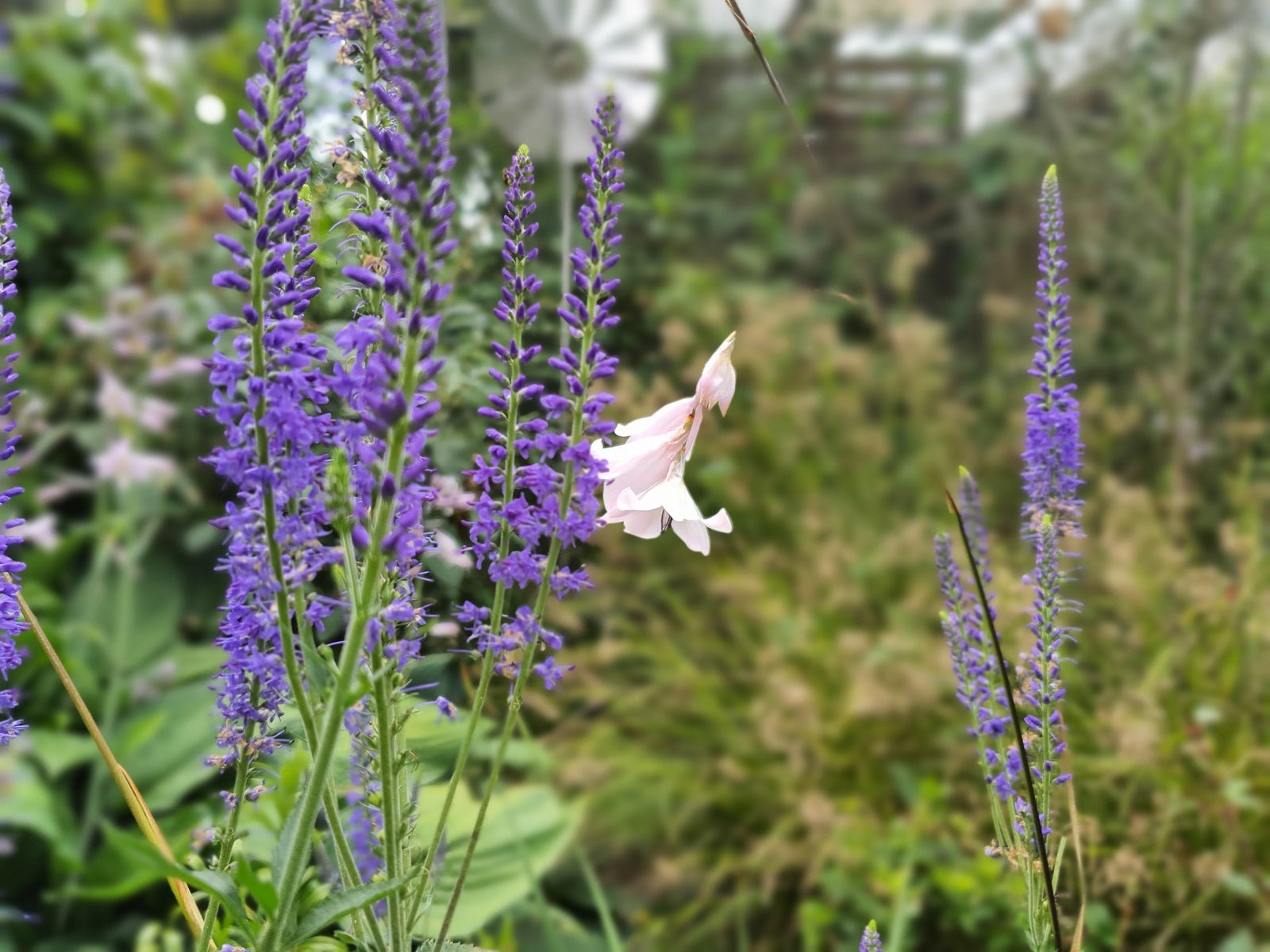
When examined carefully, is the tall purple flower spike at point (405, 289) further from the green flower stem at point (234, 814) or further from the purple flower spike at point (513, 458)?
the green flower stem at point (234, 814)

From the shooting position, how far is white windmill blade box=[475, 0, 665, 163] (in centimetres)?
220

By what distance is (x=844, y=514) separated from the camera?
A: 3477mm

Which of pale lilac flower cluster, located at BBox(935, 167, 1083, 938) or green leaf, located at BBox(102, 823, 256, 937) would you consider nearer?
green leaf, located at BBox(102, 823, 256, 937)

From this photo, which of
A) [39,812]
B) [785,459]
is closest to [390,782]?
[39,812]

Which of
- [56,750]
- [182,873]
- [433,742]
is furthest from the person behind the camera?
[56,750]

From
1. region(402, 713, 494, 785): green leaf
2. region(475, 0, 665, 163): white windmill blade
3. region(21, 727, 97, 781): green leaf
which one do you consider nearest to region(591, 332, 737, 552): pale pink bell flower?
region(402, 713, 494, 785): green leaf

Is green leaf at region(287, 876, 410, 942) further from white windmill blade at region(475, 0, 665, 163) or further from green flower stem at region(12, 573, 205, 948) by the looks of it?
white windmill blade at region(475, 0, 665, 163)

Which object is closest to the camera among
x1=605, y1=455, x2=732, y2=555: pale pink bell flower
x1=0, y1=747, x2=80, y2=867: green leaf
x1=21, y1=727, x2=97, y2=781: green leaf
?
x1=605, y1=455, x2=732, y2=555: pale pink bell flower

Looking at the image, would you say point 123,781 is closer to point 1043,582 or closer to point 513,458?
point 513,458

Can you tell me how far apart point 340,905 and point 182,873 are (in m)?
0.13

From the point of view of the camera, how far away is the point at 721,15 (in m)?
4.82

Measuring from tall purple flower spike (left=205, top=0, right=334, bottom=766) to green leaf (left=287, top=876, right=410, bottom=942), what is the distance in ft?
0.54

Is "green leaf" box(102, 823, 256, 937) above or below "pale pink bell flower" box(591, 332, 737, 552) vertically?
below

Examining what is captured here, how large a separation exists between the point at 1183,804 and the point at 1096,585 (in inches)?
46.0
